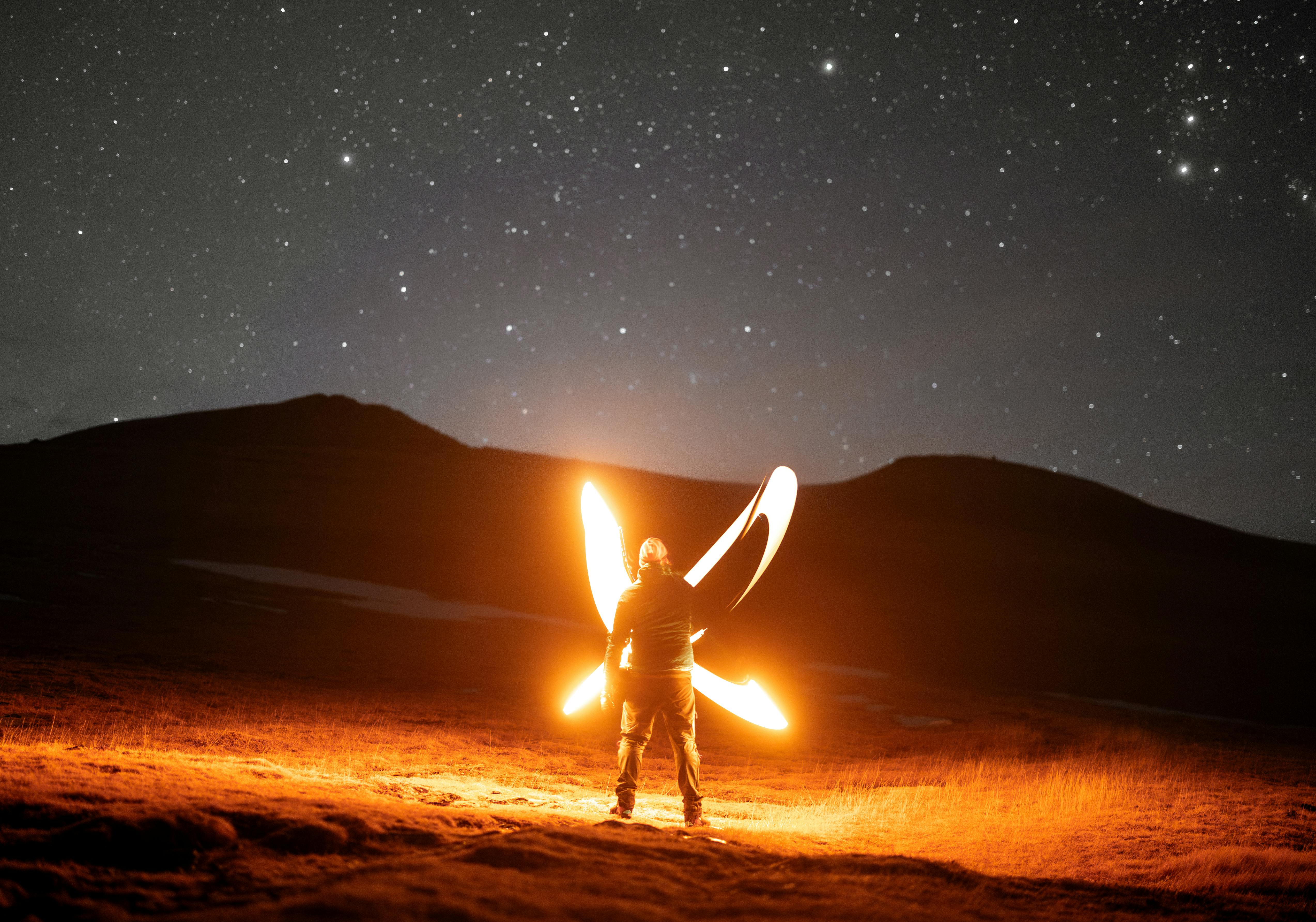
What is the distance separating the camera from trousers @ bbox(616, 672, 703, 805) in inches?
299

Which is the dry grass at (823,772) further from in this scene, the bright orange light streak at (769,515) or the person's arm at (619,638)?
the bright orange light streak at (769,515)

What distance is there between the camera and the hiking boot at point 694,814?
24.4 feet

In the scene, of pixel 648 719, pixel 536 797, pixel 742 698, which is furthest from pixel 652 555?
pixel 536 797

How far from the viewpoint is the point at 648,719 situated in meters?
7.71

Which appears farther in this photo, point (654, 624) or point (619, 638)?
point (619, 638)

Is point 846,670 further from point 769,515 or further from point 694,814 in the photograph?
point 694,814

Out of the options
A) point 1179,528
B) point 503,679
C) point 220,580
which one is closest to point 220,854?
point 503,679

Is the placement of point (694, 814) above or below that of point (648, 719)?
below

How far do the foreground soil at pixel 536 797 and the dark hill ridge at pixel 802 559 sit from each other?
3.43m

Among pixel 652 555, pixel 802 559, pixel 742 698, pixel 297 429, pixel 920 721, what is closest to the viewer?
pixel 652 555

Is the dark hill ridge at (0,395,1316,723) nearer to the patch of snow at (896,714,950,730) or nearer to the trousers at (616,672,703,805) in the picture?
the trousers at (616,672,703,805)

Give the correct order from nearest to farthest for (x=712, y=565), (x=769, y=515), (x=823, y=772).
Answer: (x=769, y=515) < (x=712, y=565) < (x=823, y=772)

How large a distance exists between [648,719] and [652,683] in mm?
344

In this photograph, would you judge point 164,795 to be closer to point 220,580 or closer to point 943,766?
point 943,766
